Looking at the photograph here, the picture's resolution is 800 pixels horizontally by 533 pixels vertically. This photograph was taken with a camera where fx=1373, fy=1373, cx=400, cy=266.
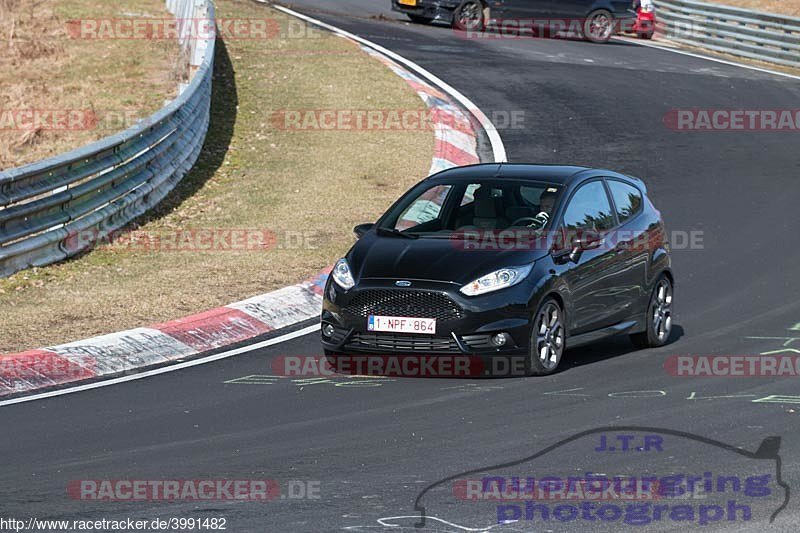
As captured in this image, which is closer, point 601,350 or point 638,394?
point 638,394

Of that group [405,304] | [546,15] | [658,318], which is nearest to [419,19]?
[546,15]

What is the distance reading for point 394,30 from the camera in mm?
30688

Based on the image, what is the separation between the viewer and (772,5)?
44094 mm

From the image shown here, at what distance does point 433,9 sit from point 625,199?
20.6 metres

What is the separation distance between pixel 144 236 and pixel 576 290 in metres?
6.32

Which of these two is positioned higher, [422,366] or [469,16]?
[469,16]

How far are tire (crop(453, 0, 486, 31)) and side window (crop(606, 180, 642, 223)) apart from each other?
1976 centimetres

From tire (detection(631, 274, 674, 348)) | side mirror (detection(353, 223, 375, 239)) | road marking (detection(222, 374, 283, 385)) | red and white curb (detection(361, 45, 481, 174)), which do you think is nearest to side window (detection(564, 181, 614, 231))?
tire (detection(631, 274, 674, 348))

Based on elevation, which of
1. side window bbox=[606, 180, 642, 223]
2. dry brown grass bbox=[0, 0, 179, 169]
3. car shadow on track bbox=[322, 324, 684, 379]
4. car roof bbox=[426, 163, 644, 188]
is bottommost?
car shadow on track bbox=[322, 324, 684, 379]

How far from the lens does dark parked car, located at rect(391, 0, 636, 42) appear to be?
3111cm

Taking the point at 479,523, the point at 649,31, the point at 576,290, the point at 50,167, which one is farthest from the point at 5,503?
the point at 649,31

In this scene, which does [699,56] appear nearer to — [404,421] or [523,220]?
[523,220]

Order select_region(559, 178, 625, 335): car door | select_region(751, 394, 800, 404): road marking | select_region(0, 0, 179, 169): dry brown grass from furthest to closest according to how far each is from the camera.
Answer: select_region(0, 0, 179, 169): dry brown grass < select_region(559, 178, 625, 335): car door < select_region(751, 394, 800, 404): road marking

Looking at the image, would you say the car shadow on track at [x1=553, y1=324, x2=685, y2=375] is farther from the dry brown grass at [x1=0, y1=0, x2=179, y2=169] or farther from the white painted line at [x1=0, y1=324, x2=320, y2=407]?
the dry brown grass at [x1=0, y1=0, x2=179, y2=169]
